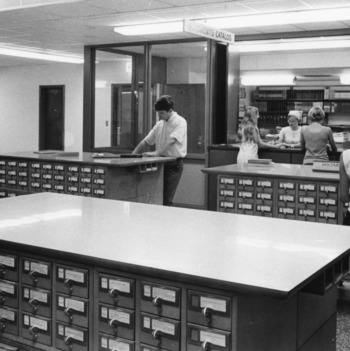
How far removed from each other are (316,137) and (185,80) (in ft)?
15.1

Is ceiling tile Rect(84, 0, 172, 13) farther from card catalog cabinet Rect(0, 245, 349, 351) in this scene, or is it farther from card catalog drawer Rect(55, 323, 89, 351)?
card catalog drawer Rect(55, 323, 89, 351)

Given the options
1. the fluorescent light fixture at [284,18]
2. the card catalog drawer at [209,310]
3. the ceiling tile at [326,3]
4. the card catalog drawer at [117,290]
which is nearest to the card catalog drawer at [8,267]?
the card catalog drawer at [117,290]

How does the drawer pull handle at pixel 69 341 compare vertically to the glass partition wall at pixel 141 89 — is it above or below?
below

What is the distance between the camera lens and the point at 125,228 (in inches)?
113

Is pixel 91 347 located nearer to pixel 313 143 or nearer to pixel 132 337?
pixel 132 337

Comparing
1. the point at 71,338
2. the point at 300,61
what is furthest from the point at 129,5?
the point at 300,61

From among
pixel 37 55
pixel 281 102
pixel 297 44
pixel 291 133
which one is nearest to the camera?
pixel 297 44

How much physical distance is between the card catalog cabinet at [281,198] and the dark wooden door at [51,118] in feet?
29.9

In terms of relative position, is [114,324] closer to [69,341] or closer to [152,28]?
[69,341]

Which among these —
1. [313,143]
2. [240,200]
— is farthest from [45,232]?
[313,143]

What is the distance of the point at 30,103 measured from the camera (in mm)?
14961

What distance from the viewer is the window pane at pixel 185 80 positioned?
1022 centimetres

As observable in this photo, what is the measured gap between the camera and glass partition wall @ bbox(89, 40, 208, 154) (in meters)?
10.2

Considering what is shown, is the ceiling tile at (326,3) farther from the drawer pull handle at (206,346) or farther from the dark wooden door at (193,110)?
the drawer pull handle at (206,346)
